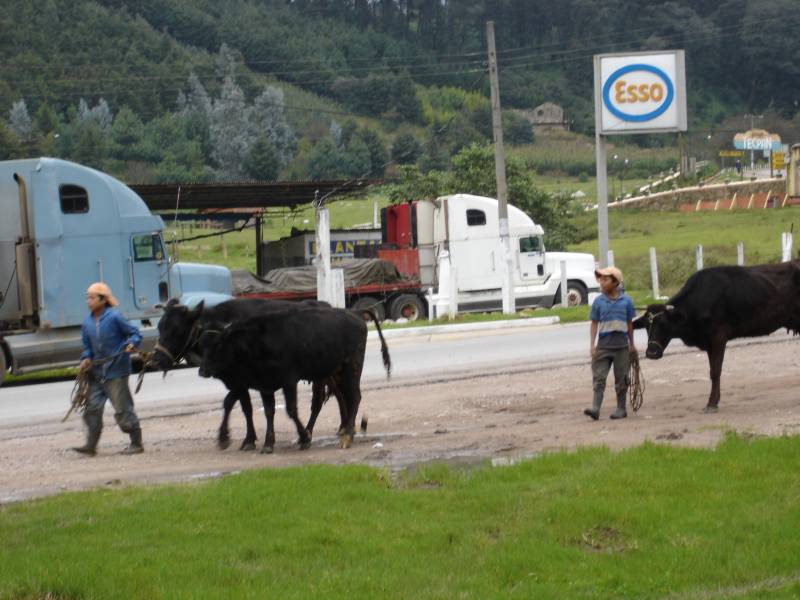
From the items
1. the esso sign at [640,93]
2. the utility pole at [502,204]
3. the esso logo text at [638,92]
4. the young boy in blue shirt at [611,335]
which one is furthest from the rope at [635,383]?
the utility pole at [502,204]

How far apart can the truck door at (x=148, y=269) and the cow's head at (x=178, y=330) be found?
10304 mm

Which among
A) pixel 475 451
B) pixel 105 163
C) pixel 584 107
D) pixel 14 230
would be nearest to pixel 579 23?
pixel 584 107

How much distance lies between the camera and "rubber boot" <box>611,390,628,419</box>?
13461 mm

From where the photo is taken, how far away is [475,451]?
11.8m

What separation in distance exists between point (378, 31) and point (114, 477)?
14556 cm

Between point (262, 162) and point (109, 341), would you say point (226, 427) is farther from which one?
point (262, 162)

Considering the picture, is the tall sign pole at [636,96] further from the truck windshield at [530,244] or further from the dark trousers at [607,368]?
the dark trousers at [607,368]

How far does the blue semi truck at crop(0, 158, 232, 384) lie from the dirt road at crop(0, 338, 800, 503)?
553cm

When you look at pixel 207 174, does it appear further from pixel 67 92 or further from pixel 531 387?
pixel 531 387

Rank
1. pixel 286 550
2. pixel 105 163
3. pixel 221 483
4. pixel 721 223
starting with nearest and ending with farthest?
1. pixel 286 550
2. pixel 221 483
3. pixel 721 223
4. pixel 105 163

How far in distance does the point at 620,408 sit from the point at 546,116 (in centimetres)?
11463

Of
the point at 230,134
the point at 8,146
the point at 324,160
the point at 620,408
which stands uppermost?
the point at 230,134

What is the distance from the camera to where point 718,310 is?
45.4 feet

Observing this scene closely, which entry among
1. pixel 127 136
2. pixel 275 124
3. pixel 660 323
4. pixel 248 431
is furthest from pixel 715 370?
pixel 275 124
